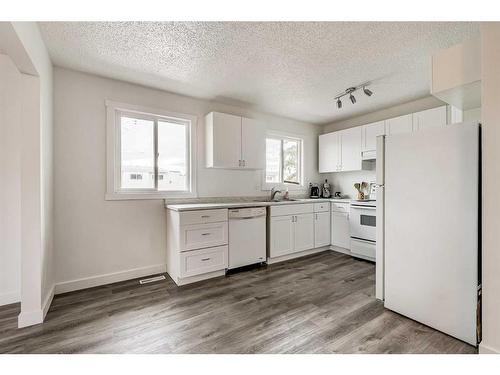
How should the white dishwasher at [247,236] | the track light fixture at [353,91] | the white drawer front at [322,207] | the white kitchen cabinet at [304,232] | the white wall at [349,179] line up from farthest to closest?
the white wall at [349,179] → the white drawer front at [322,207] → the white kitchen cabinet at [304,232] → the white dishwasher at [247,236] → the track light fixture at [353,91]

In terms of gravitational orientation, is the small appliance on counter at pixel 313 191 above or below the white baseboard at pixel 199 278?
above

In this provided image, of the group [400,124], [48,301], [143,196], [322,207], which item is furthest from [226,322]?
[400,124]

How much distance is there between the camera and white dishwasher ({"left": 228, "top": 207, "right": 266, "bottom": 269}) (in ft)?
10.1

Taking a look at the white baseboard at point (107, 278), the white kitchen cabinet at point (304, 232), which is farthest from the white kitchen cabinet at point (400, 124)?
the white baseboard at point (107, 278)

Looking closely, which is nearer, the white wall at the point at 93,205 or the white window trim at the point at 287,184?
the white wall at the point at 93,205

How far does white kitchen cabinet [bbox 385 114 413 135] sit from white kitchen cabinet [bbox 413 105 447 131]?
0.21 feet

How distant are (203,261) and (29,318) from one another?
1.56 m

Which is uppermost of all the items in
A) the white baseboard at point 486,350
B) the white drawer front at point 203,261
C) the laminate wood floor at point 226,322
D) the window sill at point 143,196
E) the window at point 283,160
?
the window at point 283,160

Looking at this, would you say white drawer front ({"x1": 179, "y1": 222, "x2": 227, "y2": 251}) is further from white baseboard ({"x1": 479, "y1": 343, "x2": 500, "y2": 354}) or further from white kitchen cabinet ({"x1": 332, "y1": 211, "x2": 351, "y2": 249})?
white baseboard ({"x1": 479, "y1": 343, "x2": 500, "y2": 354})

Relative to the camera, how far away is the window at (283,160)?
4297 mm

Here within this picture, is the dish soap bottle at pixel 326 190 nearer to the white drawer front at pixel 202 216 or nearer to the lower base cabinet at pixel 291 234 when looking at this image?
the lower base cabinet at pixel 291 234

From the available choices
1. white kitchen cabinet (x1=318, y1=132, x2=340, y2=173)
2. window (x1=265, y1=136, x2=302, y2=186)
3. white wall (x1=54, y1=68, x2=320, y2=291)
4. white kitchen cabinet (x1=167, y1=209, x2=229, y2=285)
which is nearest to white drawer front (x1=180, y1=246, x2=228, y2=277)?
white kitchen cabinet (x1=167, y1=209, x2=229, y2=285)

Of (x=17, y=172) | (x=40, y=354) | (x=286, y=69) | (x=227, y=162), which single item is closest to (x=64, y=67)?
(x=17, y=172)

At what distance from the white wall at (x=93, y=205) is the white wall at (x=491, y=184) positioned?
3122 millimetres
